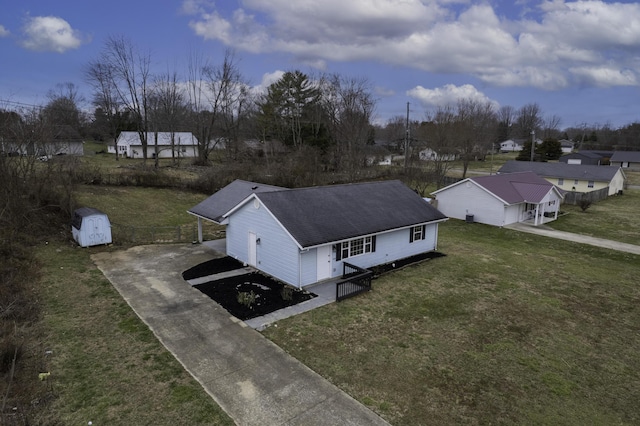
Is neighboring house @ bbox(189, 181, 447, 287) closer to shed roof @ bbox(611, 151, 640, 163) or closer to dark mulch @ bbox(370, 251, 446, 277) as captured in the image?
dark mulch @ bbox(370, 251, 446, 277)

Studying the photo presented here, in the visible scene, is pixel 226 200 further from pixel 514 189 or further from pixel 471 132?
pixel 471 132

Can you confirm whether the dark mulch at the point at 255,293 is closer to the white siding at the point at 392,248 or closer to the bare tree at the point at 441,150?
the white siding at the point at 392,248

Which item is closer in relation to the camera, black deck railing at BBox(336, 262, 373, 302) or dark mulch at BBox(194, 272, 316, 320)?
dark mulch at BBox(194, 272, 316, 320)

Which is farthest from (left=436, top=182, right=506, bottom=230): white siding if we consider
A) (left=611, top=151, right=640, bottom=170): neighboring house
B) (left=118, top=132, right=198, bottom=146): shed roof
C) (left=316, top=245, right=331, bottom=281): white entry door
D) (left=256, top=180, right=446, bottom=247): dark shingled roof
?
(left=611, top=151, right=640, bottom=170): neighboring house

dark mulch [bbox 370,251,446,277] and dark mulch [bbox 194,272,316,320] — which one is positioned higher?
dark mulch [bbox 370,251,446,277]

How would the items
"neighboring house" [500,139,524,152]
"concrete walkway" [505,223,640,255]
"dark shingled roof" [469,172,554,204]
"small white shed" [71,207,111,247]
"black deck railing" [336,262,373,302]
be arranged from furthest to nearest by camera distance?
"neighboring house" [500,139,524,152] → "dark shingled roof" [469,172,554,204] → "concrete walkway" [505,223,640,255] → "small white shed" [71,207,111,247] → "black deck railing" [336,262,373,302]

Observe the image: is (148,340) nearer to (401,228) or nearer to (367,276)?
(367,276)
